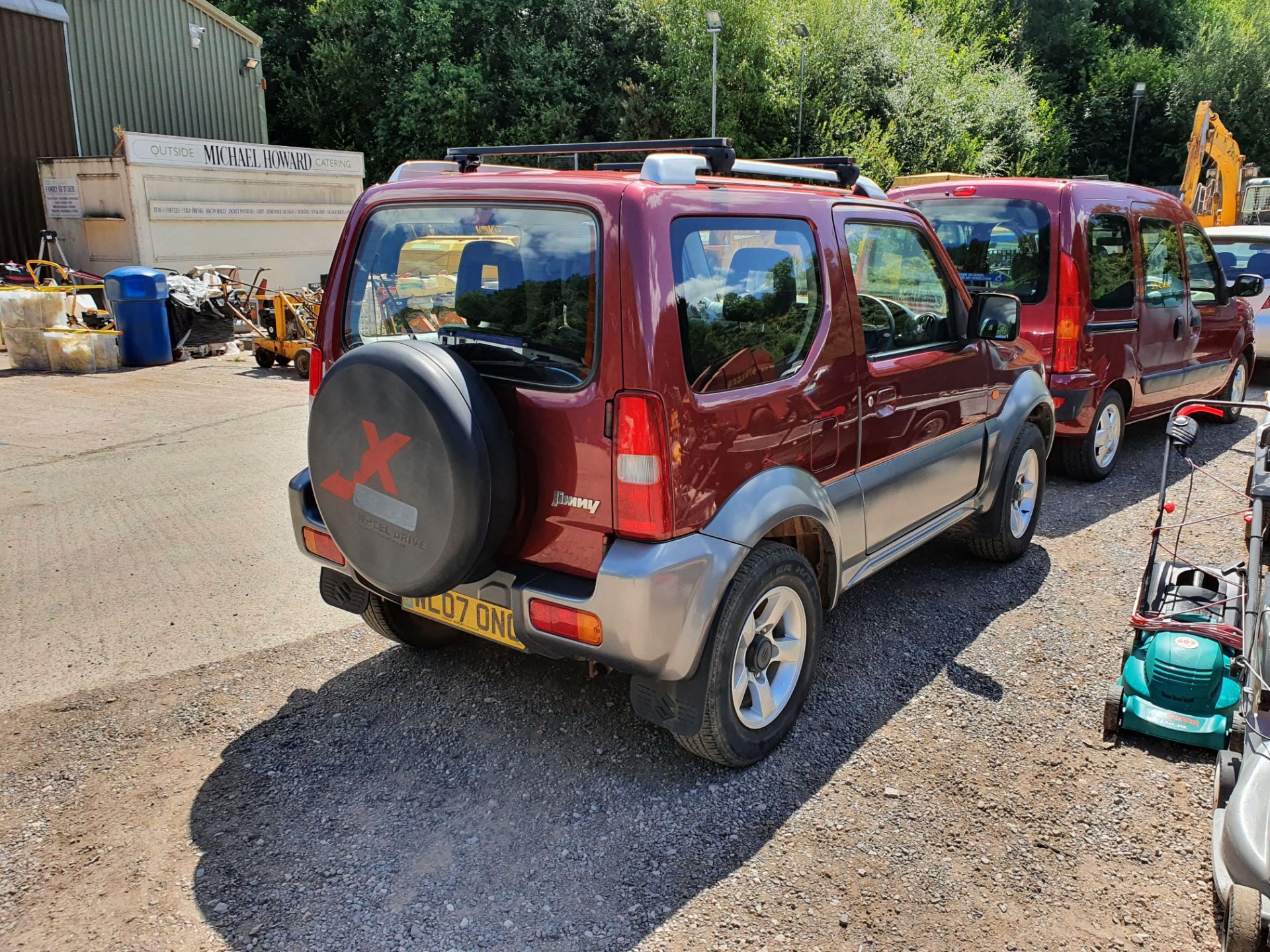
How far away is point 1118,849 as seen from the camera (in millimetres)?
2881

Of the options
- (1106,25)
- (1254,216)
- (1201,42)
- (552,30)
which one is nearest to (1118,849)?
(1254,216)

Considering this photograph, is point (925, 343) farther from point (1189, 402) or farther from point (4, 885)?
point (4, 885)

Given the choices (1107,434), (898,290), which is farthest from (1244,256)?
(898,290)

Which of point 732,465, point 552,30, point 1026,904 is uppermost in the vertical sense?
point 552,30

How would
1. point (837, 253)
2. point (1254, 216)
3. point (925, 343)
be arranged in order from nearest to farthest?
point (837, 253)
point (925, 343)
point (1254, 216)

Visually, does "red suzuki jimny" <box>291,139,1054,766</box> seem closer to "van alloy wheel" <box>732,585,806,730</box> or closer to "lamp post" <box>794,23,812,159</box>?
→ "van alloy wheel" <box>732,585,806,730</box>

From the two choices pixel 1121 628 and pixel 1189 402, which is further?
Answer: pixel 1121 628

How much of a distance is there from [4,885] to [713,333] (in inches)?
102

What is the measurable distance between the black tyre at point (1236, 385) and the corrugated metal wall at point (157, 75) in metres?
18.8

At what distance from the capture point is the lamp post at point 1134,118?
3281 cm

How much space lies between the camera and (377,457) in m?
2.92

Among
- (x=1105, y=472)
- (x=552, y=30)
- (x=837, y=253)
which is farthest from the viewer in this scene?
(x=552, y=30)

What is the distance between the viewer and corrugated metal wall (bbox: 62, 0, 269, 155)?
17.8 meters

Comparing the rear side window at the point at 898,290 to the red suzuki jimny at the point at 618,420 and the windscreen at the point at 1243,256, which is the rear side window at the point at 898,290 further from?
the windscreen at the point at 1243,256
